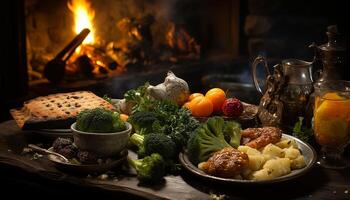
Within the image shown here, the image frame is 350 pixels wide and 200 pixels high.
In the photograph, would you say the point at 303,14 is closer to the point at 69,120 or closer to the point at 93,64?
the point at 93,64

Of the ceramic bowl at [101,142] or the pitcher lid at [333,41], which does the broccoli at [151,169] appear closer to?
the ceramic bowl at [101,142]

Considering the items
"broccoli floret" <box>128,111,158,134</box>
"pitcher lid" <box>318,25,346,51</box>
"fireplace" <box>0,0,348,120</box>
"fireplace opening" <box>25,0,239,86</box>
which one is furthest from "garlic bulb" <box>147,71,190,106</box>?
"fireplace opening" <box>25,0,239,86</box>

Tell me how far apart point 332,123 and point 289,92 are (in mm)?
299

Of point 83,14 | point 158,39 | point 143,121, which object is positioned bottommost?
point 158,39

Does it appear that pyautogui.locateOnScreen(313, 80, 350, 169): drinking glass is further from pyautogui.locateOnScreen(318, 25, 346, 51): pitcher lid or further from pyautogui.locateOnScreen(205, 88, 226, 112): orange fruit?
pyautogui.locateOnScreen(205, 88, 226, 112): orange fruit

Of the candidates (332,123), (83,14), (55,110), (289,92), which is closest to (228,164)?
(332,123)

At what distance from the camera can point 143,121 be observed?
199 centimetres

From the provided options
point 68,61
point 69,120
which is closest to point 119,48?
point 68,61

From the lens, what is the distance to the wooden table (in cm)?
157

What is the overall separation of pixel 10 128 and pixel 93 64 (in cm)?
186

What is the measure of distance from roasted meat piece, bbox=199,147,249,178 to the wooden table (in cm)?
4

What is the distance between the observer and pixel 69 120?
210 cm

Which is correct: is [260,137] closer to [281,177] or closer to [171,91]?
[281,177]

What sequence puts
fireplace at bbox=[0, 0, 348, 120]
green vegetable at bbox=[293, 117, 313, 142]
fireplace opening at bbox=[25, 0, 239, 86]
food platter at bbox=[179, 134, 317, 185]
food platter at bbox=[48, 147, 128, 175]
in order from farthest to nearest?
fireplace opening at bbox=[25, 0, 239, 86], fireplace at bbox=[0, 0, 348, 120], green vegetable at bbox=[293, 117, 313, 142], food platter at bbox=[48, 147, 128, 175], food platter at bbox=[179, 134, 317, 185]
